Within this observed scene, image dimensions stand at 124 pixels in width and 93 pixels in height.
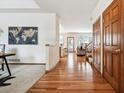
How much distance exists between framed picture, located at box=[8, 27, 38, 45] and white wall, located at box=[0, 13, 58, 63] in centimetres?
16

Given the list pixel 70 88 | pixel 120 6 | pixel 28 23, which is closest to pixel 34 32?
pixel 28 23

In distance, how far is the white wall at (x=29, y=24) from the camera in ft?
26.3

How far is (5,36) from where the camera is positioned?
26.8 ft

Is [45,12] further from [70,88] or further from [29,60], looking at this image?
[70,88]

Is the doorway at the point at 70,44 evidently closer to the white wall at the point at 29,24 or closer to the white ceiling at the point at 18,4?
the white wall at the point at 29,24

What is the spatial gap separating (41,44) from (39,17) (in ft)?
4.37

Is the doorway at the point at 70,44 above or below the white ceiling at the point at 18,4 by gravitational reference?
below

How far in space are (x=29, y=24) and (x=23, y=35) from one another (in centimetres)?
62

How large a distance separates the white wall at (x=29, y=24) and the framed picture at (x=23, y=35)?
16cm

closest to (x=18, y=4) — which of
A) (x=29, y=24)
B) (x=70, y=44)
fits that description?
(x=29, y=24)

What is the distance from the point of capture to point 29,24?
8.09 m

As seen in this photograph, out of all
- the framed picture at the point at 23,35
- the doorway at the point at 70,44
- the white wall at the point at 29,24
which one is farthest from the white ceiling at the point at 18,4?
the doorway at the point at 70,44

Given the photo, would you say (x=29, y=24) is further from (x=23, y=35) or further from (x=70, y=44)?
(x=70, y=44)

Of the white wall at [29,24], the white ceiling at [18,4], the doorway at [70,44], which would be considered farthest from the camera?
the doorway at [70,44]
